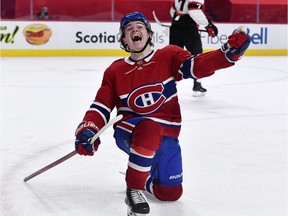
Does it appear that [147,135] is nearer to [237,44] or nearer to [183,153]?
[237,44]

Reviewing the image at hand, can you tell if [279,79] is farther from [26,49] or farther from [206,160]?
[26,49]

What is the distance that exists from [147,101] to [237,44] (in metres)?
0.33

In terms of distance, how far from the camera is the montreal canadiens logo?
5.72ft

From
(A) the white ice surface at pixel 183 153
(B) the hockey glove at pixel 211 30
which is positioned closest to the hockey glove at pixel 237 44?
(A) the white ice surface at pixel 183 153

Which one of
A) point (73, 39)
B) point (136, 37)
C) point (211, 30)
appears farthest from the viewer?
point (73, 39)

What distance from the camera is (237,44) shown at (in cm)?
159

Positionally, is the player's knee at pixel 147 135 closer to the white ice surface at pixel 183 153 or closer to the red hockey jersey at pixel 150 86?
the red hockey jersey at pixel 150 86

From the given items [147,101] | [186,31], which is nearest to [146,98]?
[147,101]

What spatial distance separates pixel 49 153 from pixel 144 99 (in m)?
0.90

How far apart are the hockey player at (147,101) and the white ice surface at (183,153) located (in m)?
0.11

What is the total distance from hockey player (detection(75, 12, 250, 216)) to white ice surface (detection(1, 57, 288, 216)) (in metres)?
0.11

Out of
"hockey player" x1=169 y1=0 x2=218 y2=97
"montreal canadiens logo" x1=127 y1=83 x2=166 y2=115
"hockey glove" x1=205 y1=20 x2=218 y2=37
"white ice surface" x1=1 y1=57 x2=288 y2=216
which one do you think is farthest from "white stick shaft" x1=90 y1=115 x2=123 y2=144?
"hockey player" x1=169 y1=0 x2=218 y2=97

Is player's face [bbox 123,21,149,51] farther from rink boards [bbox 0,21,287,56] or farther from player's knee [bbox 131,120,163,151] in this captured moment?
rink boards [bbox 0,21,287,56]

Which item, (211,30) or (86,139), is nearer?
(86,139)
